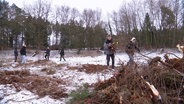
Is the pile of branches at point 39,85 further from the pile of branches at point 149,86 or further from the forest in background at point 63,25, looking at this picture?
the forest in background at point 63,25

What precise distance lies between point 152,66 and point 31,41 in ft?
184

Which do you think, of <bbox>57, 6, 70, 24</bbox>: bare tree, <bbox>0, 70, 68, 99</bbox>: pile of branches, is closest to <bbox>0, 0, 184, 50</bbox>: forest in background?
<bbox>57, 6, 70, 24</bbox>: bare tree

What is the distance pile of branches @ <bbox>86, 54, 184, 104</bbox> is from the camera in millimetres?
6008

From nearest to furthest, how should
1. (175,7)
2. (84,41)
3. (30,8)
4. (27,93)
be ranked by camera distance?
(27,93) < (175,7) < (84,41) < (30,8)

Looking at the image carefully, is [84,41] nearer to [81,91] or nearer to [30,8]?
[30,8]

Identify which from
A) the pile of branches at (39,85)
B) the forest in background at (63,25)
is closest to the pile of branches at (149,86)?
the pile of branches at (39,85)

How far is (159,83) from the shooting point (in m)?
6.70

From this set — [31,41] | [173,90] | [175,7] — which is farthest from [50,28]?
[173,90]

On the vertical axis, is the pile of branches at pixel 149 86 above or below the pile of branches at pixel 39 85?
above

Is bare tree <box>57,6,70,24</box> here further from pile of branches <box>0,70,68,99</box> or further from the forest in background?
pile of branches <box>0,70,68,99</box>

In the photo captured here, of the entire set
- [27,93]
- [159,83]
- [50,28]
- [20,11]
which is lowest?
[27,93]

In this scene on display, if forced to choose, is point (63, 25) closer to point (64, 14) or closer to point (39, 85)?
point (64, 14)

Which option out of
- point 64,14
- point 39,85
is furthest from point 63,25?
point 39,85

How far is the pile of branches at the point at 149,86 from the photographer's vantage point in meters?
6.01
